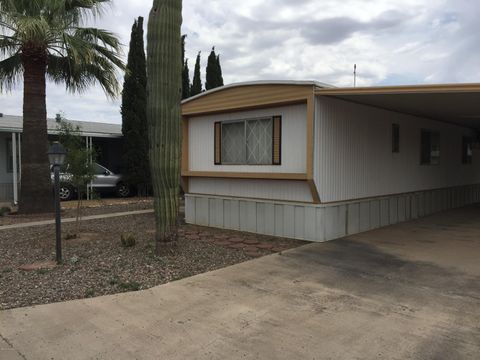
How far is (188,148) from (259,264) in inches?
189

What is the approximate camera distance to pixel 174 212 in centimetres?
678

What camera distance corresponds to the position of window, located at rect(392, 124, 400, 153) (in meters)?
10.4

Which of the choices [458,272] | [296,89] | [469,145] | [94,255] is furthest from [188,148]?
[469,145]

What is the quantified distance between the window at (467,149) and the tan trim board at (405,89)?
29.2ft

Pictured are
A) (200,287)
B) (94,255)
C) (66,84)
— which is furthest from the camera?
(66,84)

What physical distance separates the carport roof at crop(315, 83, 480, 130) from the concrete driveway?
2577 mm

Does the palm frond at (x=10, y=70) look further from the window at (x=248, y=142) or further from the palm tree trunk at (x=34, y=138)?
the window at (x=248, y=142)

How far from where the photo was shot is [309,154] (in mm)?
7805

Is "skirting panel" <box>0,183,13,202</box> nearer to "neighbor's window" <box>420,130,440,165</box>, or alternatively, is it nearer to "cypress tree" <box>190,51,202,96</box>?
"cypress tree" <box>190,51,202,96</box>

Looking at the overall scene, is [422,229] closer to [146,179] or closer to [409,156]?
[409,156]

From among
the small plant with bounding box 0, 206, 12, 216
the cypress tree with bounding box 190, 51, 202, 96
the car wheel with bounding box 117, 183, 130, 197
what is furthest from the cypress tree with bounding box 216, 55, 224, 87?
the small plant with bounding box 0, 206, 12, 216

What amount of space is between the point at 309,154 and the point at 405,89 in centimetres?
184

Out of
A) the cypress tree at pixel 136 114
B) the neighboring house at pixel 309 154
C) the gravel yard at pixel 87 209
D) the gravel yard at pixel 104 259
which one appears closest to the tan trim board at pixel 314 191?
the neighboring house at pixel 309 154

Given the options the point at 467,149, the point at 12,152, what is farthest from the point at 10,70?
the point at 467,149
